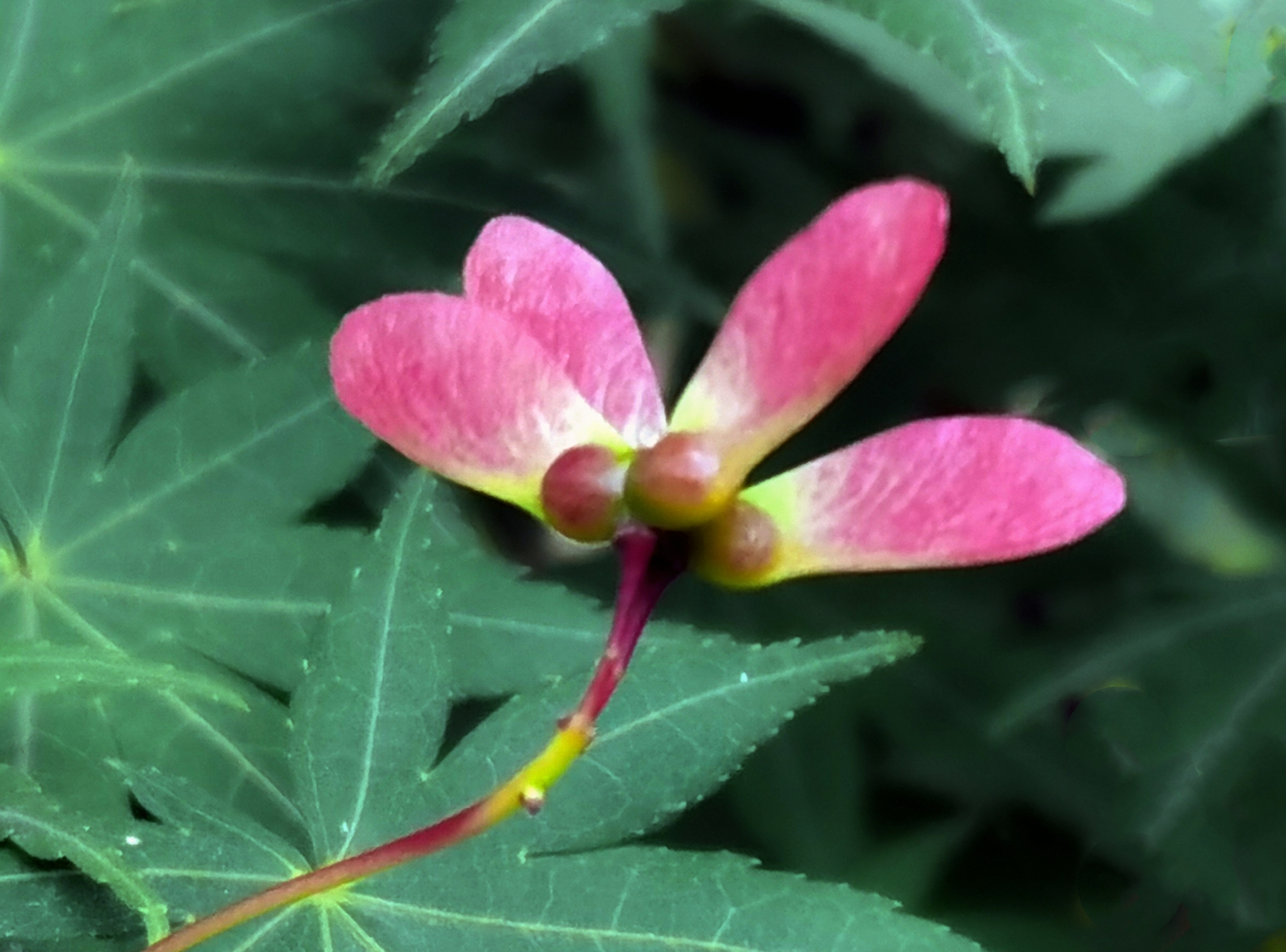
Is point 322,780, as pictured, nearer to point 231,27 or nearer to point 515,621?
point 515,621

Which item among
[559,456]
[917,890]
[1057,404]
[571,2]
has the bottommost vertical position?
[917,890]

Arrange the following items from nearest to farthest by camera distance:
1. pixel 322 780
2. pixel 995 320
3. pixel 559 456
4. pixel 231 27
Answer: pixel 559 456 → pixel 322 780 → pixel 231 27 → pixel 995 320

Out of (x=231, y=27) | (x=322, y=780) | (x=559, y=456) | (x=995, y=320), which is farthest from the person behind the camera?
(x=995, y=320)

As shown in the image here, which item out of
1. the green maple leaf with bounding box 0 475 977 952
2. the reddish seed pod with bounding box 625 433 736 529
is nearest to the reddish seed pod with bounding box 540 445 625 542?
the reddish seed pod with bounding box 625 433 736 529

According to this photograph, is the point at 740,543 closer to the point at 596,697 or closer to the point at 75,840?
the point at 596,697

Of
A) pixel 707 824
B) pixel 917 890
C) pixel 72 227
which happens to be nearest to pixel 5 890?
pixel 72 227

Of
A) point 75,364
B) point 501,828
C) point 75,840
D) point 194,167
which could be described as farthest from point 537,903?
point 194,167

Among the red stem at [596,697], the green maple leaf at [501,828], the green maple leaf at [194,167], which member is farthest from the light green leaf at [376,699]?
the green maple leaf at [194,167]
